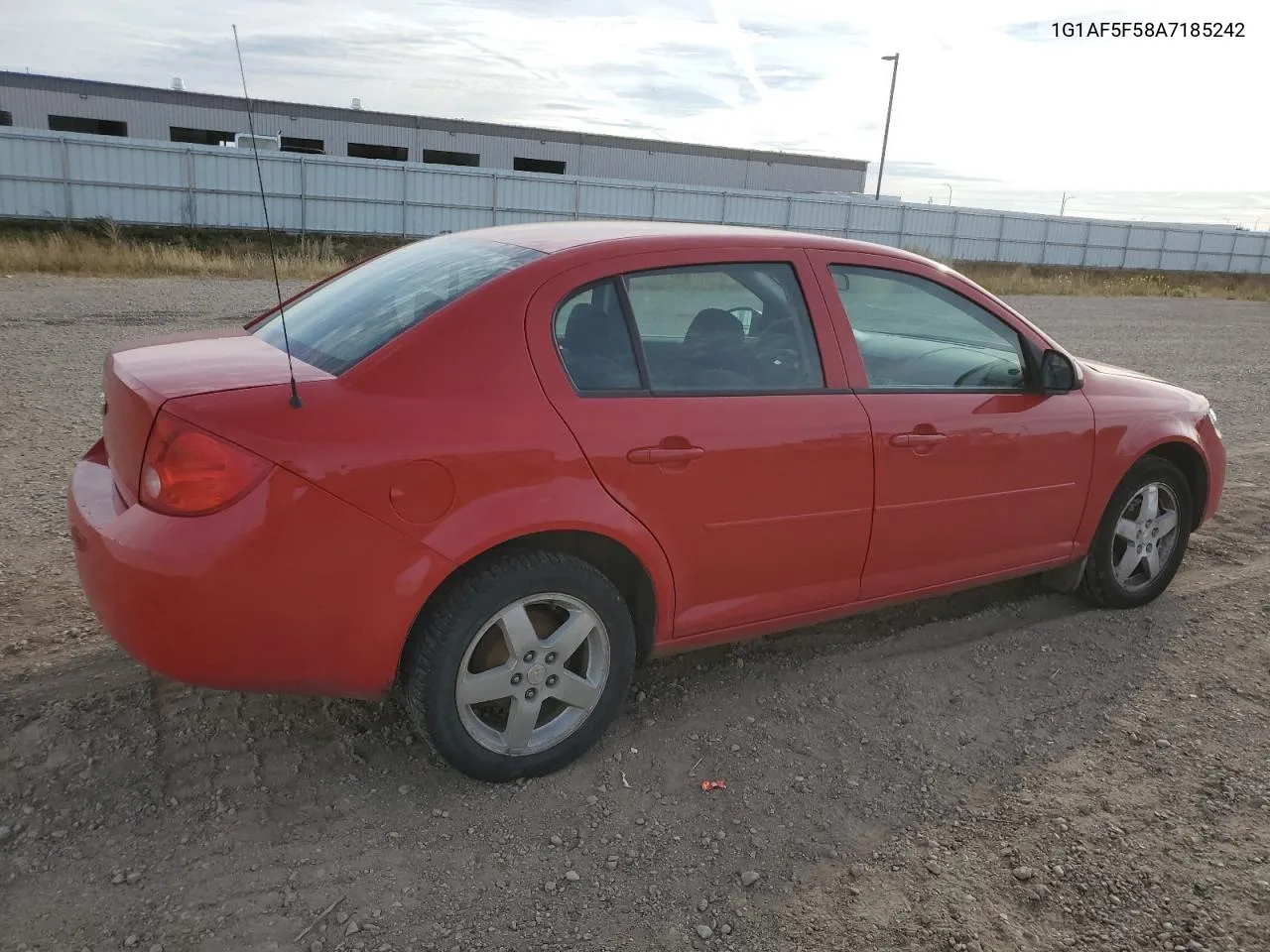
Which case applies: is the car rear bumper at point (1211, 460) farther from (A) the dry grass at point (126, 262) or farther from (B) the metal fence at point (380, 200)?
(B) the metal fence at point (380, 200)

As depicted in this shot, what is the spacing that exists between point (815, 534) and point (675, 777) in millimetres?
941

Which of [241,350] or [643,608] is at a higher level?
[241,350]

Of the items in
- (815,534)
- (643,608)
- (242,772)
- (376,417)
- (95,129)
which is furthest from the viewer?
(95,129)

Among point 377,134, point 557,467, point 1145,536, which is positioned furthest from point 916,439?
point 377,134

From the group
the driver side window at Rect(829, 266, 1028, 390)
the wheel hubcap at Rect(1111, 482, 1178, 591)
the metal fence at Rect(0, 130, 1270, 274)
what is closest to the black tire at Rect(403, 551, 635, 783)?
the driver side window at Rect(829, 266, 1028, 390)

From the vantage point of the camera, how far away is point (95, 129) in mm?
39781

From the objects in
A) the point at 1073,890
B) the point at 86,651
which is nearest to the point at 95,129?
the point at 86,651

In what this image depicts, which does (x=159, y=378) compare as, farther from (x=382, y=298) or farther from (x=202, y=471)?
(x=382, y=298)

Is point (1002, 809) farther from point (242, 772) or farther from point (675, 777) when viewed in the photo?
point (242, 772)

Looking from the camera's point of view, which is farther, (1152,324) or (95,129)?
(95,129)

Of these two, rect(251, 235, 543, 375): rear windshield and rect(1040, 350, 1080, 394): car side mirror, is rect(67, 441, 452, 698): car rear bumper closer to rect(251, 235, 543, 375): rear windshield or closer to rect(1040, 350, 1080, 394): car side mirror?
rect(251, 235, 543, 375): rear windshield

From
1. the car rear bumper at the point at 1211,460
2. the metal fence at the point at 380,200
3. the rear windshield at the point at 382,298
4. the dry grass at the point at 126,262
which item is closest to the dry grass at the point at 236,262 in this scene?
the dry grass at the point at 126,262

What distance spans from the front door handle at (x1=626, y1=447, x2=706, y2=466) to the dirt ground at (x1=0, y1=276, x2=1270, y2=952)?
97 centimetres

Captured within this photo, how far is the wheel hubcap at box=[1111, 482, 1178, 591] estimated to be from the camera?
14.8ft
